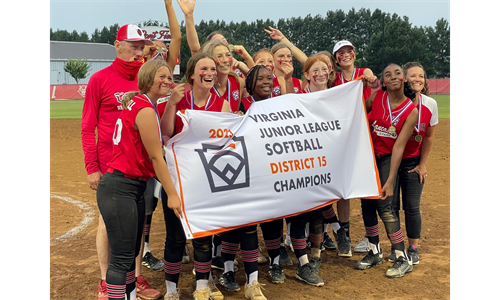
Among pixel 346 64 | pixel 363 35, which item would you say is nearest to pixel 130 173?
pixel 346 64

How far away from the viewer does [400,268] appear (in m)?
5.30

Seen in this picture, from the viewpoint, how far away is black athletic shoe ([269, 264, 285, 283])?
5.11m

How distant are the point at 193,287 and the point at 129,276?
1065 mm

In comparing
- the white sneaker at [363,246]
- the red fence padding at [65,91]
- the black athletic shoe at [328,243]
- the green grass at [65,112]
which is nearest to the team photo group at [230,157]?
the white sneaker at [363,246]

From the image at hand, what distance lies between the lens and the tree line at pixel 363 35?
60969mm

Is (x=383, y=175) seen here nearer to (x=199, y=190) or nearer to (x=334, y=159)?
(x=334, y=159)

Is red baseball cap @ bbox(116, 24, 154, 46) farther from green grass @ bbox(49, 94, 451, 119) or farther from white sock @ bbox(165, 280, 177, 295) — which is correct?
green grass @ bbox(49, 94, 451, 119)

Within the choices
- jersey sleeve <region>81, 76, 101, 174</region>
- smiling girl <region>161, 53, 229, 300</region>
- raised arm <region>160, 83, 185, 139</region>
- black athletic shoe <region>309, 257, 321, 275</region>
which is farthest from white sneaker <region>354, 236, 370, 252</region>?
jersey sleeve <region>81, 76, 101, 174</region>

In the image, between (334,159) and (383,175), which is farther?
(383,175)

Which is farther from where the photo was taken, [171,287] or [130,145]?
[171,287]

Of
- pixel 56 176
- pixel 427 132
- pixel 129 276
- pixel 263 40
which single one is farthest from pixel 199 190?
pixel 263 40

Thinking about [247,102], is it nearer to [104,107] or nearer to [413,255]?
[104,107]

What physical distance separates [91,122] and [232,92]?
1.60 meters

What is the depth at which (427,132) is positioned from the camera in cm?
549
